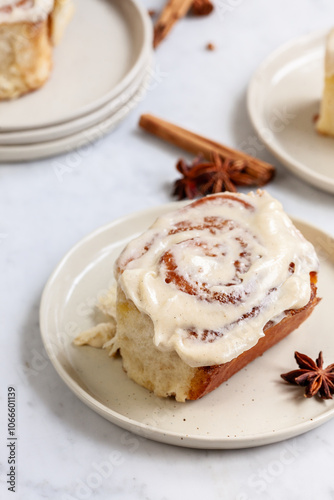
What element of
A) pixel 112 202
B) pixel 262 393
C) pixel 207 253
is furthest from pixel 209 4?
pixel 262 393

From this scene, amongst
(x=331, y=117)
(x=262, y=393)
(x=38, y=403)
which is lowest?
(x=38, y=403)

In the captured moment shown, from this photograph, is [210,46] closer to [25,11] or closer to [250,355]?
[25,11]

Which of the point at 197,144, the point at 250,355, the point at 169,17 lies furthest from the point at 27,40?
the point at 250,355

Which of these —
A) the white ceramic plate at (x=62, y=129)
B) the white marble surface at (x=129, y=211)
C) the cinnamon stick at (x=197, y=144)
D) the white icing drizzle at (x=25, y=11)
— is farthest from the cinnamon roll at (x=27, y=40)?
the cinnamon stick at (x=197, y=144)

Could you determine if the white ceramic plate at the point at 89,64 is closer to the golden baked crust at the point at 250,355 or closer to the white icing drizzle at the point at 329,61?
the white icing drizzle at the point at 329,61

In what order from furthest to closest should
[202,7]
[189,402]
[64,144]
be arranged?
[202,7] → [64,144] → [189,402]

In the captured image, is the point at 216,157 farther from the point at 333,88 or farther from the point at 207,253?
the point at 207,253
